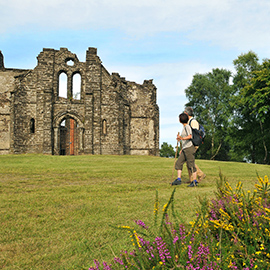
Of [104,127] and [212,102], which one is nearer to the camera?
[104,127]

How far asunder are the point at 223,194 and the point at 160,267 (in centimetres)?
139

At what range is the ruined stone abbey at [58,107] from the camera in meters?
29.6

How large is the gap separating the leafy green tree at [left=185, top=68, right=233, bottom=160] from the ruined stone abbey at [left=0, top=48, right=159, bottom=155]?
571 inches

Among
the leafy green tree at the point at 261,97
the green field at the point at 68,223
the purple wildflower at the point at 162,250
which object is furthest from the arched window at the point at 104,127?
the purple wildflower at the point at 162,250

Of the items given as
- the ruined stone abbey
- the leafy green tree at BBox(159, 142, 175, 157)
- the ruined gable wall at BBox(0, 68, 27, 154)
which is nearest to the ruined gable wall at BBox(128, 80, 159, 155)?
the ruined stone abbey

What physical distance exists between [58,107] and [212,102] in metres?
23.5

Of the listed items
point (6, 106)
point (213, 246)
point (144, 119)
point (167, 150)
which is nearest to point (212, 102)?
point (144, 119)

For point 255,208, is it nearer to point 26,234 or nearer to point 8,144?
point 26,234

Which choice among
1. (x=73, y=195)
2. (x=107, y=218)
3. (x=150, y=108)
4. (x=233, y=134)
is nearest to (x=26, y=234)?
(x=107, y=218)

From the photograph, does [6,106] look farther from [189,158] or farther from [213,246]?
[213,246]

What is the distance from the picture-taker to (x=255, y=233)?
2.57 metres

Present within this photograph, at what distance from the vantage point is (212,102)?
42500mm

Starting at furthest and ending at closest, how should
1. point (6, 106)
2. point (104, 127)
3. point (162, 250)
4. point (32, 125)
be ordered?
point (6, 106), point (104, 127), point (32, 125), point (162, 250)

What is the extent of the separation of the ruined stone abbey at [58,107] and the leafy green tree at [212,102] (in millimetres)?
14514
